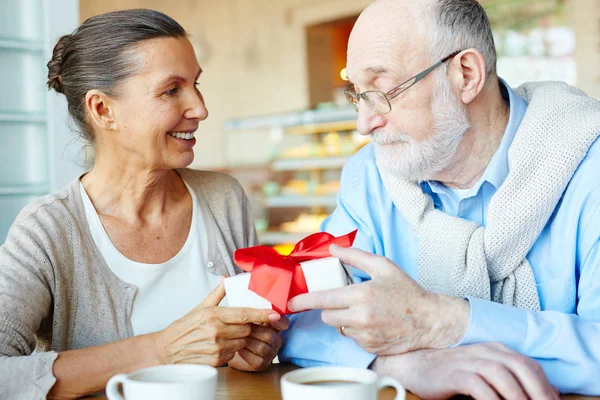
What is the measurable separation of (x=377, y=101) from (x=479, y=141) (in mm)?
251

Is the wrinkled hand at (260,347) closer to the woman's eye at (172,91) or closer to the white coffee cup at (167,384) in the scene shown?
the white coffee cup at (167,384)

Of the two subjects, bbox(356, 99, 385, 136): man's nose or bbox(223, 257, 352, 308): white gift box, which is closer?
bbox(223, 257, 352, 308): white gift box

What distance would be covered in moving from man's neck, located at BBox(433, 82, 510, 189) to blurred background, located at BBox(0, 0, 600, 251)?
0.30m

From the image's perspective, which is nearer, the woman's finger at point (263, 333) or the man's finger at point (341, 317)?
the man's finger at point (341, 317)

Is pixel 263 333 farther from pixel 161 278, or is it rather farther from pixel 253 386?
pixel 161 278

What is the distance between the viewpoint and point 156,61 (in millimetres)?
1729

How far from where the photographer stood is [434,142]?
1.42m

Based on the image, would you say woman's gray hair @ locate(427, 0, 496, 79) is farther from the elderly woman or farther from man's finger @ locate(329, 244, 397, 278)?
the elderly woman

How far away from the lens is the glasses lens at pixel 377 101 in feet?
4.57

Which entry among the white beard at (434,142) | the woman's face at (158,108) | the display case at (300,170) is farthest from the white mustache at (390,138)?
the display case at (300,170)

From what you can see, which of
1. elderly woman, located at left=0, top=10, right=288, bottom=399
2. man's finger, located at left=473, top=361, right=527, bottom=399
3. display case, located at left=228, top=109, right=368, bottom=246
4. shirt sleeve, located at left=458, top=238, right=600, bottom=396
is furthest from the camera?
display case, located at left=228, top=109, right=368, bottom=246

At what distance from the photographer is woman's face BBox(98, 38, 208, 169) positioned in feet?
5.67

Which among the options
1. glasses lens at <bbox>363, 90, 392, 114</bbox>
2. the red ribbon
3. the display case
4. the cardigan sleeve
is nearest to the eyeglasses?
glasses lens at <bbox>363, 90, 392, 114</bbox>

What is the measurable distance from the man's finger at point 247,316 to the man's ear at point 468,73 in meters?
0.62
